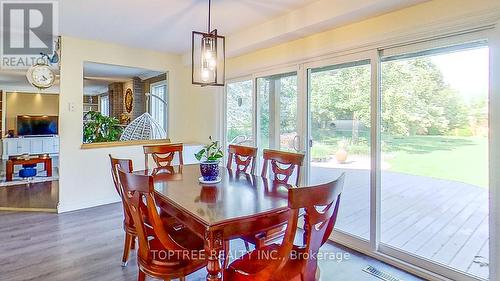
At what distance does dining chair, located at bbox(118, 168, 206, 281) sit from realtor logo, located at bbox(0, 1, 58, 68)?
2419 millimetres

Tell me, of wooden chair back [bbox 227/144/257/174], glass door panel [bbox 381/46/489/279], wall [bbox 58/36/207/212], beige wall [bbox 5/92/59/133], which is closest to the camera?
glass door panel [bbox 381/46/489/279]

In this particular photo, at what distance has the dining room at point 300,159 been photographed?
5.48ft

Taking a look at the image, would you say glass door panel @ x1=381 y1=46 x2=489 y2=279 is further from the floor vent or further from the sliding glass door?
the floor vent

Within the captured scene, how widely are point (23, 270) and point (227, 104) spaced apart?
3174 millimetres

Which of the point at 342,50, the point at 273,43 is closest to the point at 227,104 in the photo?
the point at 273,43

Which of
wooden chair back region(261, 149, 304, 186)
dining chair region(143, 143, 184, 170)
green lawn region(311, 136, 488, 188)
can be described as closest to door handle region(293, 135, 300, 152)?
green lawn region(311, 136, 488, 188)

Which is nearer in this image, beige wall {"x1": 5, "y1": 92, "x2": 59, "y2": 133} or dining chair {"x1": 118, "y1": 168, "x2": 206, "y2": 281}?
dining chair {"x1": 118, "y1": 168, "x2": 206, "y2": 281}

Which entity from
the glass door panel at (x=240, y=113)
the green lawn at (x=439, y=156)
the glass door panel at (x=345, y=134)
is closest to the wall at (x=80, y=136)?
the glass door panel at (x=240, y=113)

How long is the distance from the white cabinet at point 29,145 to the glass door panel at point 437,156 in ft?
34.6

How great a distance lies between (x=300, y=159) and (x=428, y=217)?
4.02ft

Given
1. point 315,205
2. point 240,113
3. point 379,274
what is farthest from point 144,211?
point 240,113

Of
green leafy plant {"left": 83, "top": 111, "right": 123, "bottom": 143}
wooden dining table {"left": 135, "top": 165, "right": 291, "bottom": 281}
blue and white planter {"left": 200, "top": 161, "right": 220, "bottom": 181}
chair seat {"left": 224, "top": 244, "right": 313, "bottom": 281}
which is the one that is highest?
green leafy plant {"left": 83, "top": 111, "right": 123, "bottom": 143}

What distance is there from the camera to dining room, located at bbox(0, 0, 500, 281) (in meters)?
1.67

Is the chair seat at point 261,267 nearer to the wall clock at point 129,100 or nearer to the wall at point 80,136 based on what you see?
the wall at point 80,136
